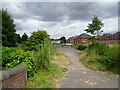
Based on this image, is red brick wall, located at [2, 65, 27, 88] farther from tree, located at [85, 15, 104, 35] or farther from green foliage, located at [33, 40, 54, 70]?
tree, located at [85, 15, 104, 35]

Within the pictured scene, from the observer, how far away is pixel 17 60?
990cm

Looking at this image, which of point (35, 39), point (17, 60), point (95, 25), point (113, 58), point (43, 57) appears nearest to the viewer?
point (17, 60)

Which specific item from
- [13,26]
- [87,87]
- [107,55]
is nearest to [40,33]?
[107,55]

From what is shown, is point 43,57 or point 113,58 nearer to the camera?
point 43,57

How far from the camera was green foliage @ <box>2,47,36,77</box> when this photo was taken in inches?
376

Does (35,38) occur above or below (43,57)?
above

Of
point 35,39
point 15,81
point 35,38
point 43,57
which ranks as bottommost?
point 15,81

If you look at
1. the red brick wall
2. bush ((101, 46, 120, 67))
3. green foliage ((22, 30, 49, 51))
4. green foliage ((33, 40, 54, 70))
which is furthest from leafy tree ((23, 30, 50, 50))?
the red brick wall

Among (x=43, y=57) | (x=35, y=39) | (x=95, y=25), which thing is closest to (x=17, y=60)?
(x=43, y=57)

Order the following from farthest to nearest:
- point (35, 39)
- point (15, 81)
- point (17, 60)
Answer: point (35, 39)
point (17, 60)
point (15, 81)

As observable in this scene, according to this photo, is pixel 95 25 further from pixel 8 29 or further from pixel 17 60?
pixel 17 60

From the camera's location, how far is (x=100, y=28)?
121 feet

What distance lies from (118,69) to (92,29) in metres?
22.7

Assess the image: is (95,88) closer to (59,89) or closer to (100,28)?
(59,89)
